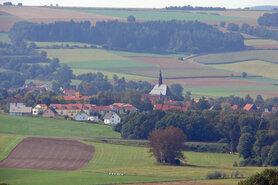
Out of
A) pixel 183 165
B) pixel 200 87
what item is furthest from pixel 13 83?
pixel 183 165

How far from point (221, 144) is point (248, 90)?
71104mm

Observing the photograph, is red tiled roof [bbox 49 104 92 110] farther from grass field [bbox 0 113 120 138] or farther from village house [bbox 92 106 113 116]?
grass field [bbox 0 113 120 138]

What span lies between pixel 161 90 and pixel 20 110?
48270 mm

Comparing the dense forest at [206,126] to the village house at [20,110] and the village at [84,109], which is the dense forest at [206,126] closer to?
the village at [84,109]

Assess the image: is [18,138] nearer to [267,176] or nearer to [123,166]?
[123,166]

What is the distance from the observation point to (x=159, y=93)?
165000mm

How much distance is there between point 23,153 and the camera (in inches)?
3457

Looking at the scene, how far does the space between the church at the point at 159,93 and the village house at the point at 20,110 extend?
32650mm

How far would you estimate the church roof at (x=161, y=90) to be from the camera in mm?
164375

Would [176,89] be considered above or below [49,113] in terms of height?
below

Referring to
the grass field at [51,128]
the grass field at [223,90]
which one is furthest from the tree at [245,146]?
the grass field at [223,90]

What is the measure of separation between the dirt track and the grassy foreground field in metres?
1.27

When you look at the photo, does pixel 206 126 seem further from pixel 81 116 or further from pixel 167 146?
pixel 81 116

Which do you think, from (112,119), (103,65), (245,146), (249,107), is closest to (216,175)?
A: (245,146)
